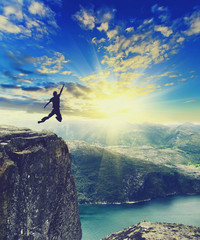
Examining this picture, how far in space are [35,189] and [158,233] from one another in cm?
10929

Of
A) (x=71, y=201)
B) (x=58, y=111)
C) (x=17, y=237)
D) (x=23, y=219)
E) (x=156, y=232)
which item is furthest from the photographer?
(x=156, y=232)

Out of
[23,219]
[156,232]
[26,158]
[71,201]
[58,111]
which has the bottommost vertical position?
[156,232]

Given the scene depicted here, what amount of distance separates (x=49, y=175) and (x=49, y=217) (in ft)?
35.0

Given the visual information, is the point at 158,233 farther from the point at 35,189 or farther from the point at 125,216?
the point at 35,189

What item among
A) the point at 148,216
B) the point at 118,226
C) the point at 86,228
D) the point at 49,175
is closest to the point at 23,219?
the point at 49,175

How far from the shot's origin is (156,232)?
113 meters

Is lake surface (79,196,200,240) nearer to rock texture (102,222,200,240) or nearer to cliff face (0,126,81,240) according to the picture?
rock texture (102,222,200,240)

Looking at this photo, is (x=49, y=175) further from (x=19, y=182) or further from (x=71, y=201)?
(x=71, y=201)

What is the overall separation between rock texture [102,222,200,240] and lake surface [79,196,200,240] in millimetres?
20300

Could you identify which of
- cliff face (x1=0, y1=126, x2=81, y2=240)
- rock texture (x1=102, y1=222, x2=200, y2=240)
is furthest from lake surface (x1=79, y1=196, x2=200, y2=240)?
cliff face (x1=0, y1=126, x2=81, y2=240)

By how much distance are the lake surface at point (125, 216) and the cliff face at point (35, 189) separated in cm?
8735

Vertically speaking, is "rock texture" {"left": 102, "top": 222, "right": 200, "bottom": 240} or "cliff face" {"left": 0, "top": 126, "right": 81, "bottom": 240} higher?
"cliff face" {"left": 0, "top": 126, "right": 81, "bottom": 240}

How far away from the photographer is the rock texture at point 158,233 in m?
105

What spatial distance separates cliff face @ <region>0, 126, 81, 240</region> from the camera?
106 ft
